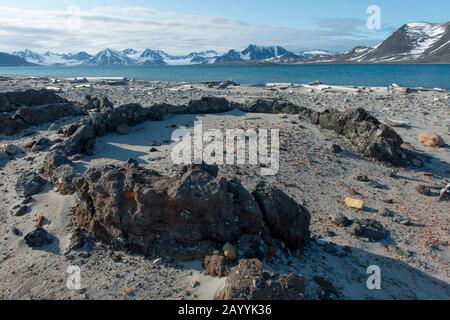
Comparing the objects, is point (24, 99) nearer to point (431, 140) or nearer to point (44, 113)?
point (44, 113)

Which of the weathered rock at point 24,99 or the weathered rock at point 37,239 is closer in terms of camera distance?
the weathered rock at point 37,239

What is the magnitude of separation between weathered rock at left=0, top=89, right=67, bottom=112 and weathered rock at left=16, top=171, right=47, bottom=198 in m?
9.59

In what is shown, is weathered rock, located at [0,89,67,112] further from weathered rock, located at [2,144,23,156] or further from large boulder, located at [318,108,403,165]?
large boulder, located at [318,108,403,165]

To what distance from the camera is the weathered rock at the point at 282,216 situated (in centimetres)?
660

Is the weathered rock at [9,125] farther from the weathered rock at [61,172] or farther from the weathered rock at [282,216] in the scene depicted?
the weathered rock at [282,216]

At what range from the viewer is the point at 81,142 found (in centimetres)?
1137

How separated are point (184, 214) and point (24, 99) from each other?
49.5 feet

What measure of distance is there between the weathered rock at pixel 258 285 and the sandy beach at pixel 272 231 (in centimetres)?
13

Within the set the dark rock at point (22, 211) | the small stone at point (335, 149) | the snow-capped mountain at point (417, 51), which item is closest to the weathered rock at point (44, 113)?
the dark rock at point (22, 211)

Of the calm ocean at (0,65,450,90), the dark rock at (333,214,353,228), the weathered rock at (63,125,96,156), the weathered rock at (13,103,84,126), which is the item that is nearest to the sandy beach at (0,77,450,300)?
the dark rock at (333,214,353,228)

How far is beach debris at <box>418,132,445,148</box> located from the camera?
46.3ft

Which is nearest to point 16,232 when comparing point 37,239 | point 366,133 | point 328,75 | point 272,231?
point 37,239
